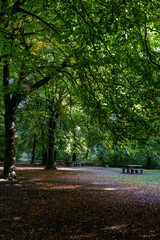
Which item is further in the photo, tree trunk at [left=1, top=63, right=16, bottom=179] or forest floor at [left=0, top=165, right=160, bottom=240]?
tree trunk at [left=1, top=63, right=16, bottom=179]

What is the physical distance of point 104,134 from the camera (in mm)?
7230

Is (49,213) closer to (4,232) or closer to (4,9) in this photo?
(4,232)

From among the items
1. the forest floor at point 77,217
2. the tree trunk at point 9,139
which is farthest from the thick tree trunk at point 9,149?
the forest floor at point 77,217

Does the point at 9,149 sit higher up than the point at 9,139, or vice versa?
the point at 9,139

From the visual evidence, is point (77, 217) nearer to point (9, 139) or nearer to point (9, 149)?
point (9, 149)

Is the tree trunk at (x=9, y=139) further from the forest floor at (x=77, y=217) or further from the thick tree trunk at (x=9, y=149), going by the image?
the forest floor at (x=77, y=217)

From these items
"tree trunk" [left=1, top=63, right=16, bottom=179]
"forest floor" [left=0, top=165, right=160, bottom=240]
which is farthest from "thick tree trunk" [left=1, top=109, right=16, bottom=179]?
"forest floor" [left=0, top=165, right=160, bottom=240]

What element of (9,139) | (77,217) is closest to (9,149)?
(9,139)

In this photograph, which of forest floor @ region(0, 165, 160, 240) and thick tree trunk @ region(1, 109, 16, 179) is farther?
thick tree trunk @ region(1, 109, 16, 179)

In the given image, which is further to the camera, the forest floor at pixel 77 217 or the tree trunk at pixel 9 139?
the tree trunk at pixel 9 139

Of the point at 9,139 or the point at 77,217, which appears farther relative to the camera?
the point at 9,139

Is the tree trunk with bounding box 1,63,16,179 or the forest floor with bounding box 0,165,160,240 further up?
the tree trunk with bounding box 1,63,16,179

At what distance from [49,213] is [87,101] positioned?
11.2 feet

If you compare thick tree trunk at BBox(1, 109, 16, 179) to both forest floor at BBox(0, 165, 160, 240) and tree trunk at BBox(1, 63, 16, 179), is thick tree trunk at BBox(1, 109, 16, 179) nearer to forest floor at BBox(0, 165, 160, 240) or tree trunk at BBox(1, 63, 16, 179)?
tree trunk at BBox(1, 63, 16, 179)
